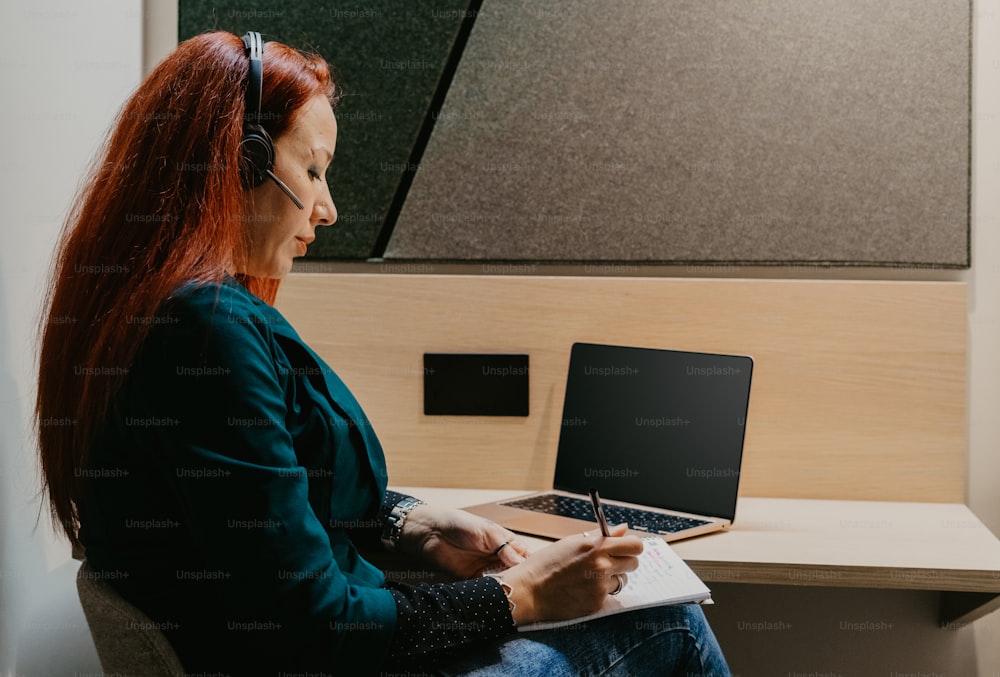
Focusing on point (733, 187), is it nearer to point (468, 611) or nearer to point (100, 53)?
point (468, 611)

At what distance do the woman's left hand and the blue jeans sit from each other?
0.48 feet

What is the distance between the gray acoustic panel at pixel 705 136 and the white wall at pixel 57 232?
0.19 feet

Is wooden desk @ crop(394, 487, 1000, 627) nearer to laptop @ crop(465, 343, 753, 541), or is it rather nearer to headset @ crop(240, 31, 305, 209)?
laptop @ crop(465, 343, 753, 541)

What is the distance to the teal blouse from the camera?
736 mm

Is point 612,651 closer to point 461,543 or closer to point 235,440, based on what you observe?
point 461,543

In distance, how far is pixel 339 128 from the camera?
150 cm

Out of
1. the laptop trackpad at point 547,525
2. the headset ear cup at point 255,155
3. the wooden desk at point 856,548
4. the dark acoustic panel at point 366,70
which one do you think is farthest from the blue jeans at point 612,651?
the dark acoustic panel at point 366,70

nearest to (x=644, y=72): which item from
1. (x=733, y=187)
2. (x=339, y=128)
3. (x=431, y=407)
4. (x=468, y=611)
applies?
(x=733, y=187)

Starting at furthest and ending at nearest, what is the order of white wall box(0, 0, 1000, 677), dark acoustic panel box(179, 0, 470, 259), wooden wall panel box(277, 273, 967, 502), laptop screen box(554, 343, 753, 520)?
dark acoustic panel box(179, 0, 470, 259)
wooden wall panel box(277, 273, 967, 502)
laptop screen box(554, 343, 753, 520)
white wall box(0, 0, 1000, 677)

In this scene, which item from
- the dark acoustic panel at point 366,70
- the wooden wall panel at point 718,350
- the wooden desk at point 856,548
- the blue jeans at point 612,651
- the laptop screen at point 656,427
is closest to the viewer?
the blue jeans at point 612,651

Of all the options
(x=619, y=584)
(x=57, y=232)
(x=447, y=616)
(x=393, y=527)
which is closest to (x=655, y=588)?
(x=619, y=584)

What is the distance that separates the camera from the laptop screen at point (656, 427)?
1.25 metres

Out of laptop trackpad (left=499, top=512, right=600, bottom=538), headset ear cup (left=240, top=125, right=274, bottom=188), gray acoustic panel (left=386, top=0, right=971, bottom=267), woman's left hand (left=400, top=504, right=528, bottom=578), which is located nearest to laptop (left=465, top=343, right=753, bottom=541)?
laptop trackpad (left=499, top=512, right=600, bottom=538)

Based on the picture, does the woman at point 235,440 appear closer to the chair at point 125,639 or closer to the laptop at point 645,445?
the chair at point 125,639
